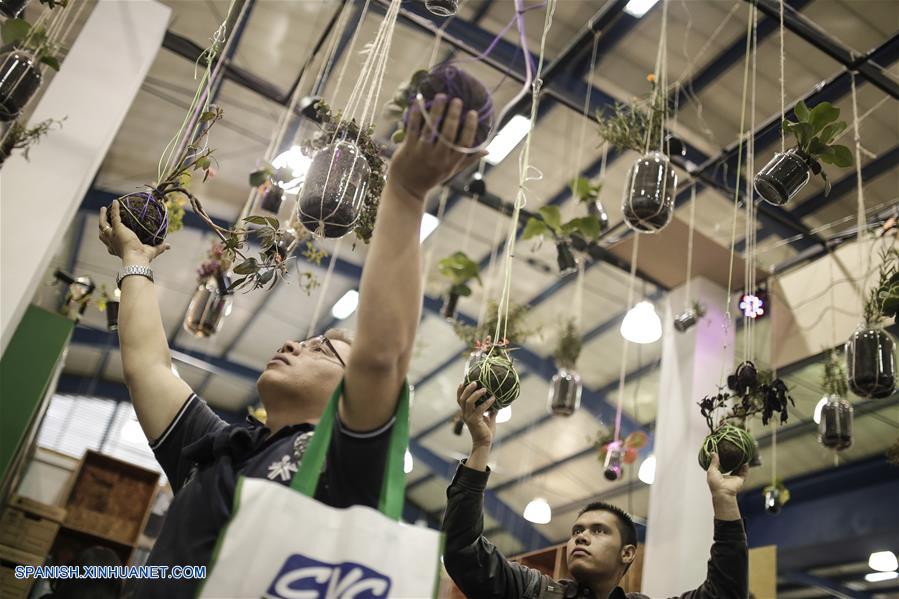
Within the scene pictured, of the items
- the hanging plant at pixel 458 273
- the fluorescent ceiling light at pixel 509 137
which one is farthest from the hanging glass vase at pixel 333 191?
the fluorescent ceiling light at pixel 509 137

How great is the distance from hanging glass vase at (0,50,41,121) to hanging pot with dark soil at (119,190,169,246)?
161 cm

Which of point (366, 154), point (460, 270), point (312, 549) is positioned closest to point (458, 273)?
point (460, 270)

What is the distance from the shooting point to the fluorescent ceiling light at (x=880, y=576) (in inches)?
368

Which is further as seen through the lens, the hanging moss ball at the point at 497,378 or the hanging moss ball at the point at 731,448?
the hanging moss ball at the point at 731,448

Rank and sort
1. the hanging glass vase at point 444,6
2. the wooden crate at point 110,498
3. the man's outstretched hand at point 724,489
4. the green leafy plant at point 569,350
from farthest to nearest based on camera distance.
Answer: the wooden crate at point 110,498 < the green leafy plant at point 569,350 < the hanging glass vase at point 444,6 < the man's outstretched hand at point 724,489

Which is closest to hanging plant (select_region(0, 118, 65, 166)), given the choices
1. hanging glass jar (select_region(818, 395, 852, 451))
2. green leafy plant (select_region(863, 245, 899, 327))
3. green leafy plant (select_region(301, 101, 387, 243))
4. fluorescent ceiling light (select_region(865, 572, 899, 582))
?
green leafy plant (select_region(301, 101, 387, 243))

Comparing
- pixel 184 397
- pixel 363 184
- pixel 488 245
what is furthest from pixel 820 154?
Answer: pixel 488 245

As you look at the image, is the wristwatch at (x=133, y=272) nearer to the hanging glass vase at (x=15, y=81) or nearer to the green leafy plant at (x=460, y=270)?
the hanging glass vase at (x=15, y=81)

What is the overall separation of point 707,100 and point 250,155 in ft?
14.6

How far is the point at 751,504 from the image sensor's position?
1007 centimetres

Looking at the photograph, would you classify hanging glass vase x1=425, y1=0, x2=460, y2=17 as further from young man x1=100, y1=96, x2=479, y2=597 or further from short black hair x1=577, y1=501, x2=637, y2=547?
short black hair x1=577, y1=501, x2=637, y2=547

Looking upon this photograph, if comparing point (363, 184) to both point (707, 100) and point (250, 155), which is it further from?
point (250, 155)

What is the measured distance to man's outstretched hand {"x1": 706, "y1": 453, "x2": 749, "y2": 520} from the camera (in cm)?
209

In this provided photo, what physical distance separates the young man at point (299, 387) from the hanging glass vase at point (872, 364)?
7.67 feet
